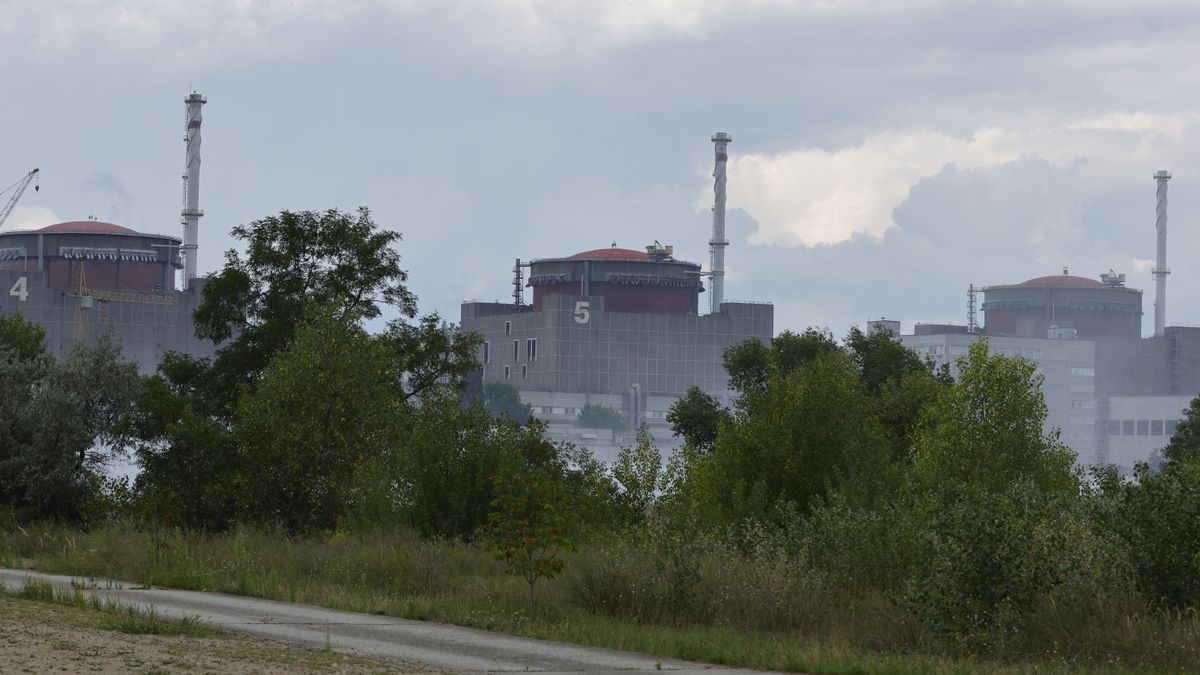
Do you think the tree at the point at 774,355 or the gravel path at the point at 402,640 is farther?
the tree at the point at 774,355

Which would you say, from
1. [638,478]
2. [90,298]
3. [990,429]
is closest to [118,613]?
[638,478]

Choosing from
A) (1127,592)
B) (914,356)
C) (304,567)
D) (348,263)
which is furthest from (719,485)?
(914,356)

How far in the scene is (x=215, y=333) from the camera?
50.2 m

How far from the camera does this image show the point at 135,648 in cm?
1466

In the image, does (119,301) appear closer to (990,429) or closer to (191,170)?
(191,170)

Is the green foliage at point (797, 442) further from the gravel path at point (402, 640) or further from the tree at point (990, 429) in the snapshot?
the gravel path at point (402, 640)

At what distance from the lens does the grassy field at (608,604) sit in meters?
15.2

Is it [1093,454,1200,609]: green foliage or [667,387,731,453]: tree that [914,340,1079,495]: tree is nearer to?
[1093,454,1200,609]: green foliage

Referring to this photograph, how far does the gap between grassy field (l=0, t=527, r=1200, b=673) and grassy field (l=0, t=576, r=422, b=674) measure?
9.77 feet

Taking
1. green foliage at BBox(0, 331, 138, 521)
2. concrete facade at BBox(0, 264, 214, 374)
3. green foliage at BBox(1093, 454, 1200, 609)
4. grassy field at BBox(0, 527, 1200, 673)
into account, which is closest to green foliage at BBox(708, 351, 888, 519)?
grassy field at BBox(0, 527, 1200, 673)

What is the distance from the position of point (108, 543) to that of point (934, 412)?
2184 centimetres

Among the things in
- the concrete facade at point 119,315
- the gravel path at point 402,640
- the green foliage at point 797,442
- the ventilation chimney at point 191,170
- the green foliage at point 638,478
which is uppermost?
the ventilation chimney at point 191,170

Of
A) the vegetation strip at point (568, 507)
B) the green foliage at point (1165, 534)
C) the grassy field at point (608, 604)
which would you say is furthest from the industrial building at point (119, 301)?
the green foliage at point (1165, 534)

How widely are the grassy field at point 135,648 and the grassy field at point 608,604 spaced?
298 centimetres
